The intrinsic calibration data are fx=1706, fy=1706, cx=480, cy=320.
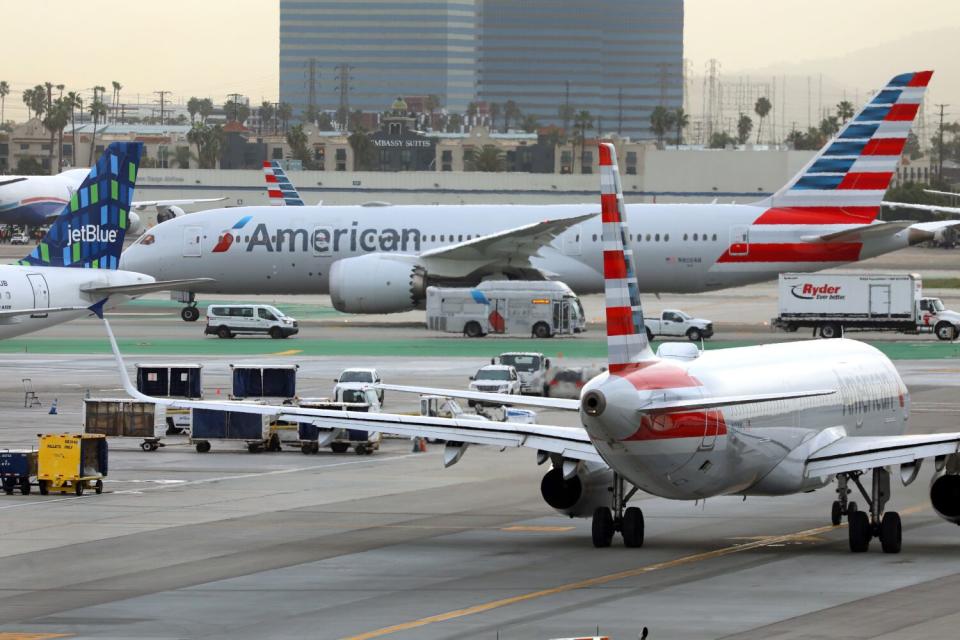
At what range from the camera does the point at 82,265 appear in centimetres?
5509

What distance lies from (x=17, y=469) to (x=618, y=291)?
15.8m

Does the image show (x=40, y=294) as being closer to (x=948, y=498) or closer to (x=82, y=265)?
(x=82, y=265)

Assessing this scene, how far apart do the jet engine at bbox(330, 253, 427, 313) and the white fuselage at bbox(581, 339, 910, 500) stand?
158 ft

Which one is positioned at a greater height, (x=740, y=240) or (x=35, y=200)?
Answer: (x=35, y=200)

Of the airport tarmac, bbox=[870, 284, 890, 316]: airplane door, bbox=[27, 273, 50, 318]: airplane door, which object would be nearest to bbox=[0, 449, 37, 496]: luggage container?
the airport tarmac

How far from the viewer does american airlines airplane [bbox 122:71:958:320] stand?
250ft

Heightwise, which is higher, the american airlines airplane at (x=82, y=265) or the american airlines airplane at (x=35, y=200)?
the american airlines airplane at (x=35, y=200)

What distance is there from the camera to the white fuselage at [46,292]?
53.7 metres

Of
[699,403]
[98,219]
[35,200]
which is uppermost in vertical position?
A: [35,200]

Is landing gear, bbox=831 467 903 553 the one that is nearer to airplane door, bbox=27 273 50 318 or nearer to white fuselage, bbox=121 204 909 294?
airplane door, bbox=27 273 50 318

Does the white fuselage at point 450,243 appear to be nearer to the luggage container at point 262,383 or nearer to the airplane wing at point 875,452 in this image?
the luggage container at point 262,383

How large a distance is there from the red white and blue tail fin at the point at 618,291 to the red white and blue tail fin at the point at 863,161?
5086 centimetres

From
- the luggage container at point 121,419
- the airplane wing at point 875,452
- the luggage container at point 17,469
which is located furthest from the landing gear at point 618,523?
the luggage container at point 121,419

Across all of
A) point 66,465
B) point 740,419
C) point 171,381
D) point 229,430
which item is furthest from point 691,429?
point 171,381
